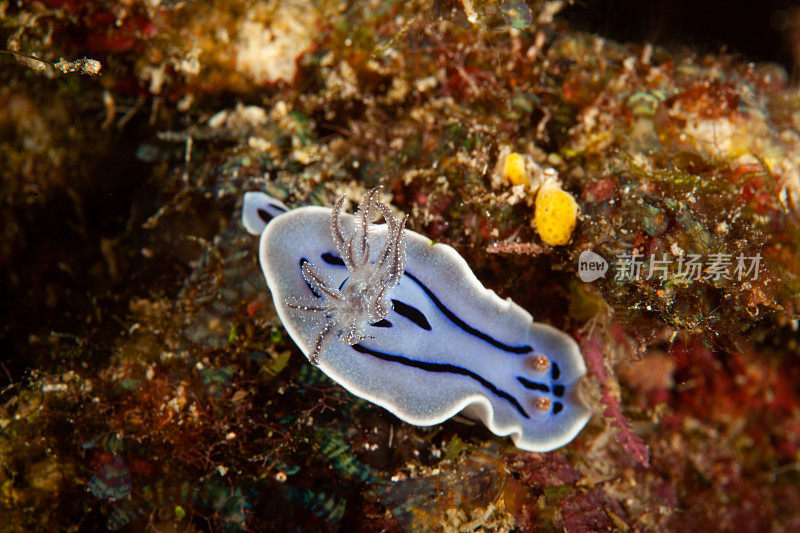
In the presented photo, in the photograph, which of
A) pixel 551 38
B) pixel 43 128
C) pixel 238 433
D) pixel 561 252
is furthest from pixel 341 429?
pixel 43 128

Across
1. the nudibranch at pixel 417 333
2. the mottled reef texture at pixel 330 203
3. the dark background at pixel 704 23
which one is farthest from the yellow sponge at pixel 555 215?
the dark background at pixel 704 23

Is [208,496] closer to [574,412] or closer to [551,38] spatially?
[574,412]

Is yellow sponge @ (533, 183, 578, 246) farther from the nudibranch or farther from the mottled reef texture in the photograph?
the nudibranch

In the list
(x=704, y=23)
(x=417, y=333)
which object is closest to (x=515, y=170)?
(x=417, y=333)

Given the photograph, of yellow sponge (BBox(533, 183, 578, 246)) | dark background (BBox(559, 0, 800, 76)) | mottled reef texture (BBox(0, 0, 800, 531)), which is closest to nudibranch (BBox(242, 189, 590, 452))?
mottled reef texture (BBox(0, 0, 800, 531))

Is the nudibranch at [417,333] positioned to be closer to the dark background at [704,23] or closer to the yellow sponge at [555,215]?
the yellow sponge at [555,215]

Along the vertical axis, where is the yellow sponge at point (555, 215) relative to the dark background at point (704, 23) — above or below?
below

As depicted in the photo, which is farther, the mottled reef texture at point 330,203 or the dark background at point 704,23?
the dark background at point 704,23

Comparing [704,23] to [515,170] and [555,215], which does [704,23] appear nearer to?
[515,170]
